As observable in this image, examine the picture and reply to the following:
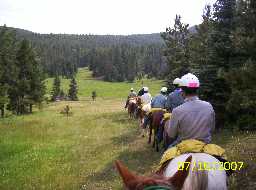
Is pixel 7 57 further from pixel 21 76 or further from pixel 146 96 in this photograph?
pixel 146 96

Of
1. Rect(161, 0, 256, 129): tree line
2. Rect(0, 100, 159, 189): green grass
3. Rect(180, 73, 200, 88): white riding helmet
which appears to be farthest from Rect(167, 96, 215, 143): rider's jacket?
Rect(161, 0, 256, 129): tree line

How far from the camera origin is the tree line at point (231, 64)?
18.2 metres

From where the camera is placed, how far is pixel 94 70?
187000 millimetres

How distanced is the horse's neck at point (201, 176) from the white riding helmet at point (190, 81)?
3.60 ft

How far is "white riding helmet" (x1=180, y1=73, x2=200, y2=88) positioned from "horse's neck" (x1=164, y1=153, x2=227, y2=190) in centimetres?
110

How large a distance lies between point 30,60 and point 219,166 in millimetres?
51887

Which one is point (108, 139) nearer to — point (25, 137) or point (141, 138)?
point (141, 138)

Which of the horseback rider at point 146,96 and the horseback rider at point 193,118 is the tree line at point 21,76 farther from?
the horseback rider at point 193,118

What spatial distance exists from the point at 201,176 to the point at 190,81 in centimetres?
162

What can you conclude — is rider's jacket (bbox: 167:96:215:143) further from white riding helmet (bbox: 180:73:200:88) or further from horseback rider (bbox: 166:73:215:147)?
white riding helmet (bbox: 180:73:200:88)

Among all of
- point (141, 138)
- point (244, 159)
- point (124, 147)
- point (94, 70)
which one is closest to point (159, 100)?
point (124, 147)

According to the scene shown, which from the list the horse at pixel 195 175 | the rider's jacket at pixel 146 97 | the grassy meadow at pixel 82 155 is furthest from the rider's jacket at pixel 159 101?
the horse at pixel 195 175

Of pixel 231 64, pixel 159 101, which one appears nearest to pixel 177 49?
pixel 231 64

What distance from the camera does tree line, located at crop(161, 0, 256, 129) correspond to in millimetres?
18172
